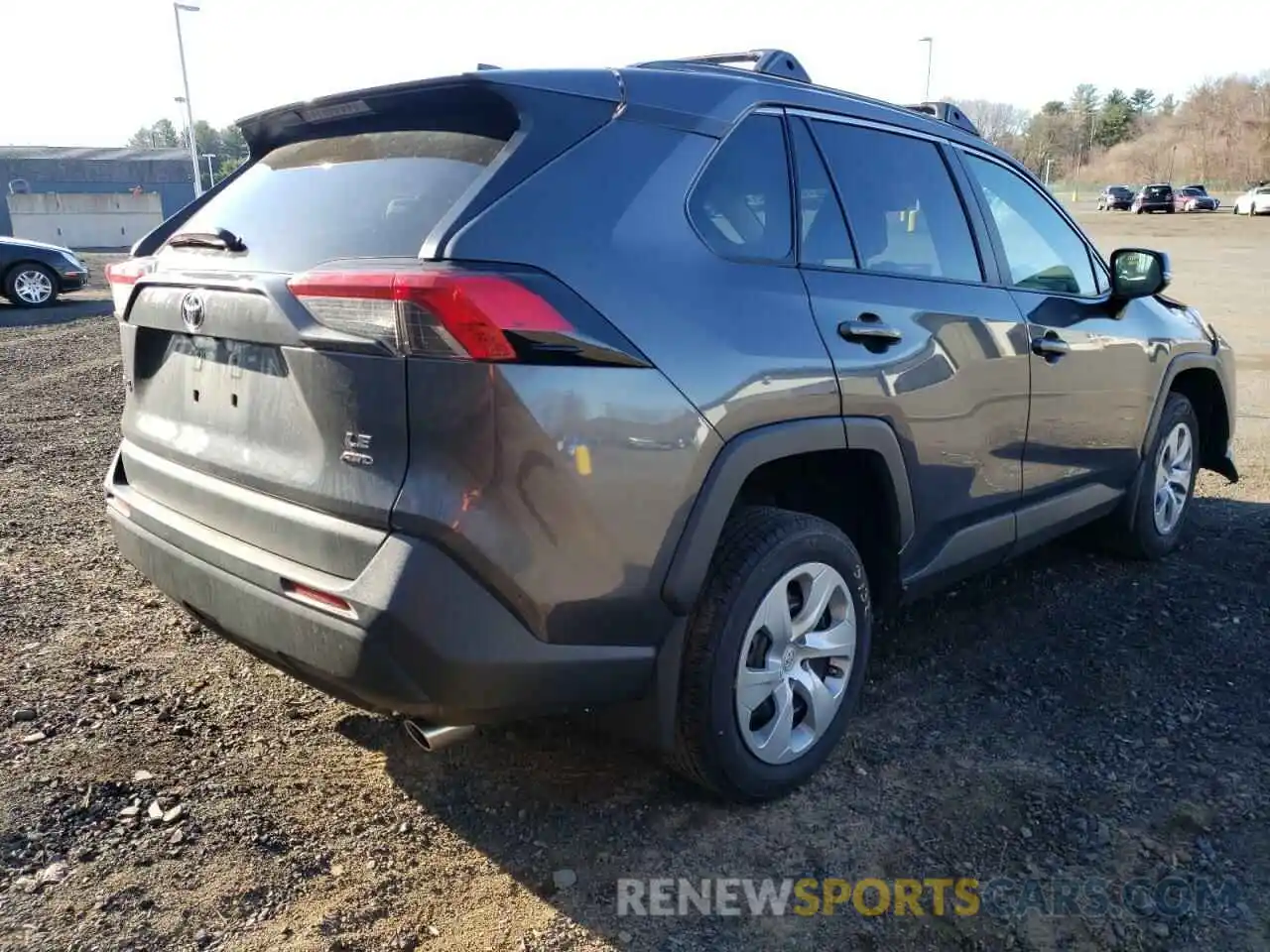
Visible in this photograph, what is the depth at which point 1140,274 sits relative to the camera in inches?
160

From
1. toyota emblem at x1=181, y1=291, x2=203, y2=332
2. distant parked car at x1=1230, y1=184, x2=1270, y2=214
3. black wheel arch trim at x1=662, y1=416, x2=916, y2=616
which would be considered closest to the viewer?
black wheel arch trim at x1=662, y1=416, x2=916, y2=616

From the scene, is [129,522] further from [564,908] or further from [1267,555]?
[1267,555]

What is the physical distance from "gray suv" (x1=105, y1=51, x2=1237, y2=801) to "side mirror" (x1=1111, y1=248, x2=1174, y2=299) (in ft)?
3.06

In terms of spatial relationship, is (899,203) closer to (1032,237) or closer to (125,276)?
(1032,237)

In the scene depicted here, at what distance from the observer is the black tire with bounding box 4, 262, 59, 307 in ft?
48.0

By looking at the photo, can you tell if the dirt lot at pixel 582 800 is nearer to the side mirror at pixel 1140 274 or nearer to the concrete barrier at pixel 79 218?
the side mirror at pixel 1140 274

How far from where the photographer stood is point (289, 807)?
277cm

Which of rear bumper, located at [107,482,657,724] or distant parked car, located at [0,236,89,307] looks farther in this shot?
distant parked car, located at [0,236,89,307]

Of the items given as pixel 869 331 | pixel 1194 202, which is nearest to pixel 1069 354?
pixel 869 331

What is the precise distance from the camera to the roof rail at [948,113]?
3754 mm

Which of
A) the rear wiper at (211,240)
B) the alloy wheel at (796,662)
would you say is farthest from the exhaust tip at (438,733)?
the rear wiper at (211,240)

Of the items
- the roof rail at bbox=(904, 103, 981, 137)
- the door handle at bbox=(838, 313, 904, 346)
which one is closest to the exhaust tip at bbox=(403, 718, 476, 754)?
the door handle at bbox=(838, 313, 904, 346)

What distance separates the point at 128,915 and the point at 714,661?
1492 mm

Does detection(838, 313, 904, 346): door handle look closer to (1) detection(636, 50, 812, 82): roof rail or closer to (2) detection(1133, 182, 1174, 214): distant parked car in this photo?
(1) detection(636, 50, 812, 82): roof rail
